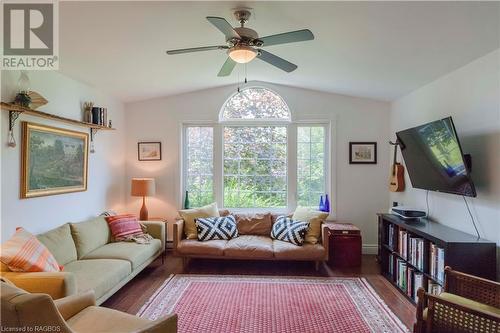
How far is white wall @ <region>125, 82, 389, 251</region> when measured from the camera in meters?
4.50

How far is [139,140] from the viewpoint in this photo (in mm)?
4680

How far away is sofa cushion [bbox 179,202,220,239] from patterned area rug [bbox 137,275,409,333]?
0.59 metres

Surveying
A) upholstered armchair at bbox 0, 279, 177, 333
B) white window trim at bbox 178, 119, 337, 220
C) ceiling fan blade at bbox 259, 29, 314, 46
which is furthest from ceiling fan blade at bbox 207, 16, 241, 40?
white window trim at bbox 178, 119, 337, 220

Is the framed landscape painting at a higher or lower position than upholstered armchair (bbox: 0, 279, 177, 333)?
higher

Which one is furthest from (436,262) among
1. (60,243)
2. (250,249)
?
(60,243)

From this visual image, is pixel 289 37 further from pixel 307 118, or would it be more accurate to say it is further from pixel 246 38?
pixel 307 118

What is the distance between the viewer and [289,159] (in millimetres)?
4598

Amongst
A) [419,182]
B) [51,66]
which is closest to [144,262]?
[51,66]

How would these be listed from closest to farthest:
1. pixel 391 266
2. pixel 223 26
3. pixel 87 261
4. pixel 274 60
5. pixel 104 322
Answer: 1. pixel 104 322
2. pixel 223 26
3. pixel 274 60
4. pixel 87 261
5. pixel 391 266

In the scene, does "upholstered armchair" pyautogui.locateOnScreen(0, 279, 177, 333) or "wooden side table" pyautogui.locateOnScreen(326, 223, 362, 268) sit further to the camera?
"wooden side table" pyautogui.locateOnScreen(326, 223, 362, 268)

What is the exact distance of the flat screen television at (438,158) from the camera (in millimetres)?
2438

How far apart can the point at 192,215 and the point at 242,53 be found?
8.32 feet

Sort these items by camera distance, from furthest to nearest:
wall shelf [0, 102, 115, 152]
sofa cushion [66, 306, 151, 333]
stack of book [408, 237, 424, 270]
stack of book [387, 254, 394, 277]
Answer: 1. stack of book [387, 254, 394, 277]
2. stack of book [408, 237, 424, 270]
3. wall shelf [0, 102, 115, 152]
4. sofa cushion [66, 306, 151, 333]

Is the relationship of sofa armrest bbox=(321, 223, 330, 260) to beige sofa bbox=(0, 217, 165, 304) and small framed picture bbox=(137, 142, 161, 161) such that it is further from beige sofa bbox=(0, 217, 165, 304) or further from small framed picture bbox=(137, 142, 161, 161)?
small framed picture bbox=(137, 142, 161, 161)
